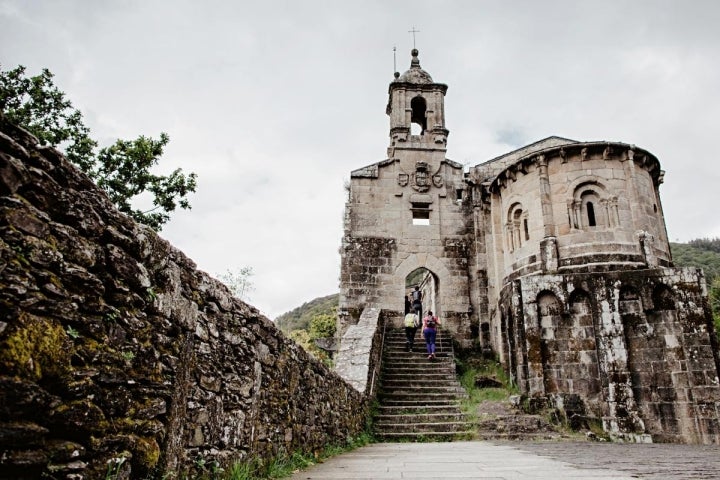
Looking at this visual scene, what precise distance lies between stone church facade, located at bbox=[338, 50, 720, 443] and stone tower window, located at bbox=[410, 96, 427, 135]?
69 mm

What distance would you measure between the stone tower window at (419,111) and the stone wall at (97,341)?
18.8 m

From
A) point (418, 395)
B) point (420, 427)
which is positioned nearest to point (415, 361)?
point (418, 395)

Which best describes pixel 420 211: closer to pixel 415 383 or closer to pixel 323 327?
pixel 415 383

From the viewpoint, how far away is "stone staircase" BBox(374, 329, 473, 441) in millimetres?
10789

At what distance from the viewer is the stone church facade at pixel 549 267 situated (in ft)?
40.5

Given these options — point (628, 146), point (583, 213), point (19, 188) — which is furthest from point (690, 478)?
point (628, 146)

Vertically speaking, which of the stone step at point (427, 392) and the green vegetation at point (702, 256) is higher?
the green vegetation at point (702, 256)

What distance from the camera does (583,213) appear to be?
15086 millimetres

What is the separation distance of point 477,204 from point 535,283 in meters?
5.89

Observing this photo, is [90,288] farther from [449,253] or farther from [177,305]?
[449,253]

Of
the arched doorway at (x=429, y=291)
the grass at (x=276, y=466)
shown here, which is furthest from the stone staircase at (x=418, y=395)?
the grass at (x=276, y=466)

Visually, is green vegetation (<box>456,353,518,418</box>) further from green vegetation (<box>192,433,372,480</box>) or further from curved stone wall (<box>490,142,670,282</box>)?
green vegetation (<box>192,433,372,480</box>)

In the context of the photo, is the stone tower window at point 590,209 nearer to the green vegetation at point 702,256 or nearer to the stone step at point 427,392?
the stone step at point 427,392

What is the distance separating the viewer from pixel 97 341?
2281 mm
